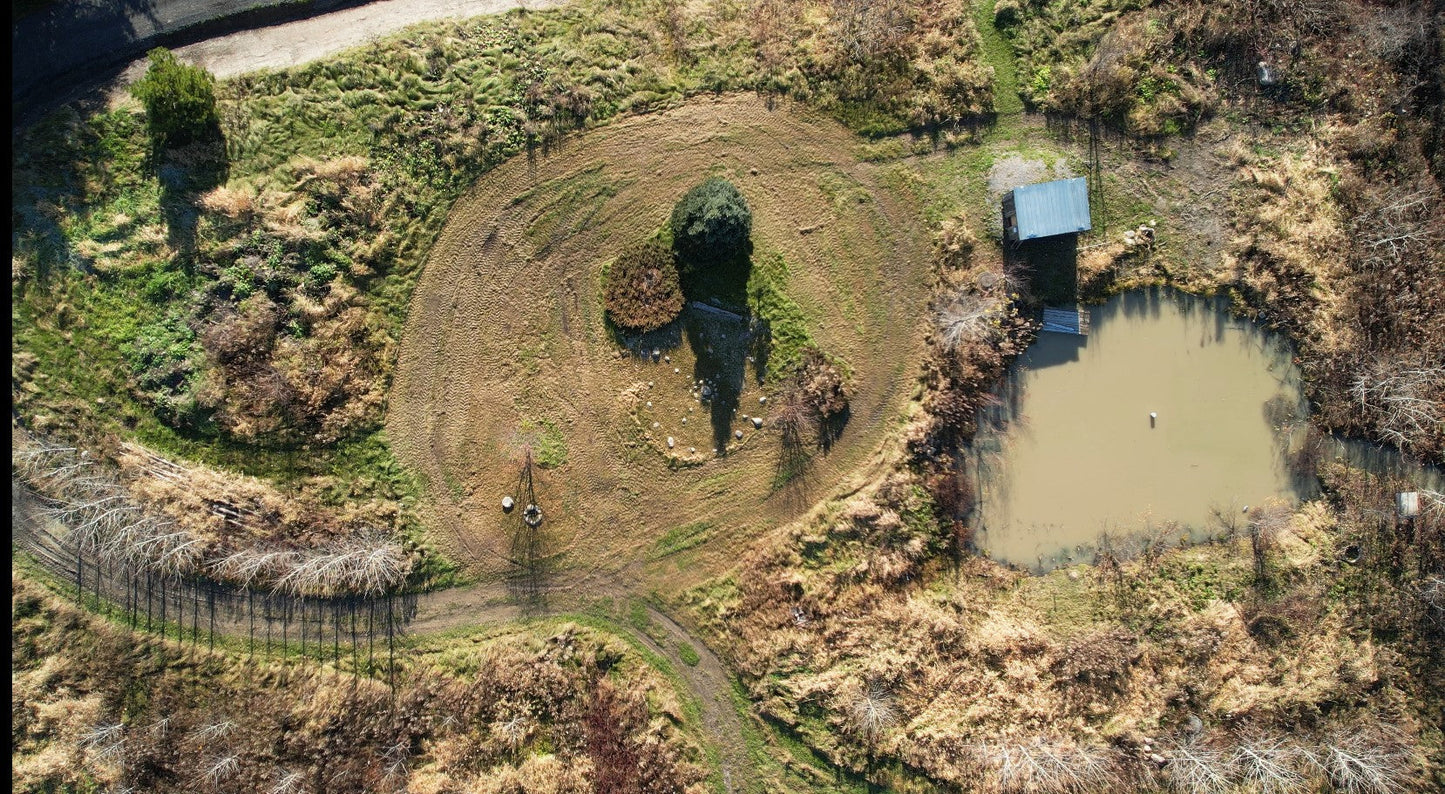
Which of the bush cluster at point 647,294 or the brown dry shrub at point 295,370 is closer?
the brown dry shrub at point 295,370

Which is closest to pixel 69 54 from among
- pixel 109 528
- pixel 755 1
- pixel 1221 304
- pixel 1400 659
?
pixel 109 528

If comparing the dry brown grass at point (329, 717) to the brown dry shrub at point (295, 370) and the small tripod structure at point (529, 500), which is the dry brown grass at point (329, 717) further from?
the brown dry shrub at point (295, 370)

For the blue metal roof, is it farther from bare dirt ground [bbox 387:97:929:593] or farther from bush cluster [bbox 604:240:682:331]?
bush cluster [bbox 604:240:682:331]

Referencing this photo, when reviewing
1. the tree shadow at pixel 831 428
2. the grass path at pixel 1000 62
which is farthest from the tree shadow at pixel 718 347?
the grass path at pixel 1000 62

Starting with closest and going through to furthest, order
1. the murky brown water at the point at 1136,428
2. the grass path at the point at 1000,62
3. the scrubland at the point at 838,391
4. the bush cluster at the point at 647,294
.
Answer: the scrubland at the point at 838,391 → the bush cluster at the point at 647,294 → the murky brown water at the point at 1136,428 → the grass path at the point at 1000,62

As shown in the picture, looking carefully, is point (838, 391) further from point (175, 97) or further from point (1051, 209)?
point (175, 97)

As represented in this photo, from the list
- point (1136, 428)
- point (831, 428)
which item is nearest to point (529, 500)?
point (831, 428)
